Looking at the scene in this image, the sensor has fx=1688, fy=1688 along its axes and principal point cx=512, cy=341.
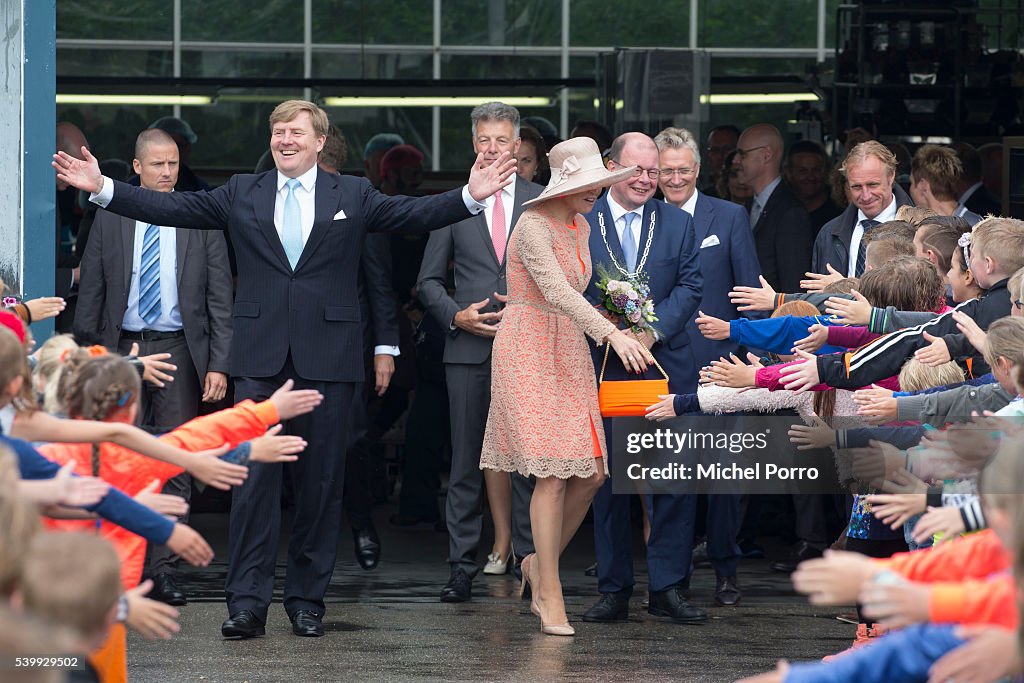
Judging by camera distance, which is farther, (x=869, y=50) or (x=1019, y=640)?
(x=869, y=50)

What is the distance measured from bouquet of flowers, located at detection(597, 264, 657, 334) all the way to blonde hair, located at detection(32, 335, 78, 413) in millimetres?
2460

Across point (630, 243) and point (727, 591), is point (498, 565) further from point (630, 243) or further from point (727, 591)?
point (630, 243)

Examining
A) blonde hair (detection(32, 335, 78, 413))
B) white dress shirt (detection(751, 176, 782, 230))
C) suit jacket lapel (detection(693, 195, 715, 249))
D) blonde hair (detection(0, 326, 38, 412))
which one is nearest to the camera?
blonde hair (detection(0, 326, 38, 412))

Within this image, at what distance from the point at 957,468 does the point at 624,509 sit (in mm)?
2147

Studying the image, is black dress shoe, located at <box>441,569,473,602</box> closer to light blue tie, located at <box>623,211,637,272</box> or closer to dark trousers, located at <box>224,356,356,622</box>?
dark trousers, located at <box>224,356,356,622</box>

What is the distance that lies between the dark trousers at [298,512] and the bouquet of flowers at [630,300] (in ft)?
3.56

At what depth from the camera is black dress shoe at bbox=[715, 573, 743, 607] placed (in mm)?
7320

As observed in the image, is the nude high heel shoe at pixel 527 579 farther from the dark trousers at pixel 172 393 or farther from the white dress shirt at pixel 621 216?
the dark trousers at pixel 172 393

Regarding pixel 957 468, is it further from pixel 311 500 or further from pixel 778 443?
pixel 311 500

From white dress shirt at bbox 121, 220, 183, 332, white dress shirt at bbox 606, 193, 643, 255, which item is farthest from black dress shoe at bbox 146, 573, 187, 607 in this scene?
white dress shirt at bbox 606, 193, 643, 255

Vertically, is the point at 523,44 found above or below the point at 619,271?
above

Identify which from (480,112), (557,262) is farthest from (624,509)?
(480,112)

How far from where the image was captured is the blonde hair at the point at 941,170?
7.99m

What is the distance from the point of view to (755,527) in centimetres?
881
